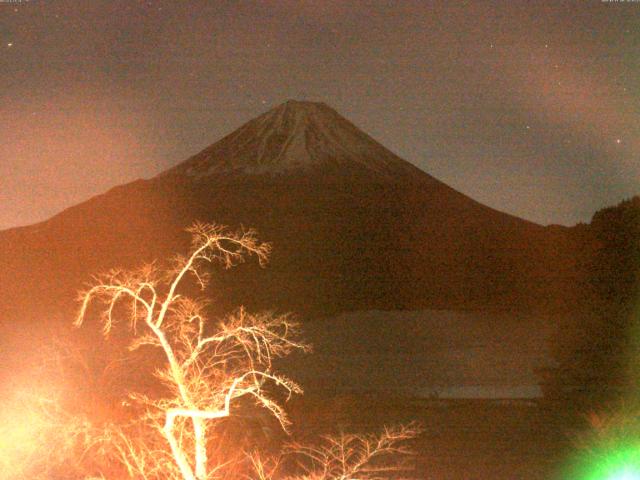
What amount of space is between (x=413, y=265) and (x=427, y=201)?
14.9 metres

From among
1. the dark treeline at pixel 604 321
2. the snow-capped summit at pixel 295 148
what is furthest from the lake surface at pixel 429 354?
the snow-capped summit at pixel 295 148

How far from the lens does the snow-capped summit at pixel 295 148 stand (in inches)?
3703

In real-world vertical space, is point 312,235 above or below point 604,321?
above

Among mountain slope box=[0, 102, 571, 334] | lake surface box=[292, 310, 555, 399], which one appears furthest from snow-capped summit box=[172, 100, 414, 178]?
lake surface box=[292, 310, 555, 399]

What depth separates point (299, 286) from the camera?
224 feet

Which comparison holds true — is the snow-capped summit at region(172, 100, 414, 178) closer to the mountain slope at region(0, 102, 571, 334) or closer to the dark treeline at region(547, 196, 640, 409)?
the mountain slope at region(0, 102, 571, 334)

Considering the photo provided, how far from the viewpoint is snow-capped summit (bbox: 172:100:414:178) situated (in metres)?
94.1

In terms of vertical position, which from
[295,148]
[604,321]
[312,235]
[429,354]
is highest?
[295,148]

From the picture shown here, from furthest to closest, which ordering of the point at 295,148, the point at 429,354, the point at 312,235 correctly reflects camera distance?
the point at 295,148, the point at 312,235, the point at 429,354

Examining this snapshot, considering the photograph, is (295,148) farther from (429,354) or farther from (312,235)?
(429,354)

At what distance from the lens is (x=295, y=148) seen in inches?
3868

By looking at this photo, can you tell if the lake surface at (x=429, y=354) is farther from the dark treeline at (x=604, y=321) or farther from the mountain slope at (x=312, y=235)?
the mountain slope at (x=312, y=235)

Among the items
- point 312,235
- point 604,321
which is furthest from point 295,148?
point 604,321

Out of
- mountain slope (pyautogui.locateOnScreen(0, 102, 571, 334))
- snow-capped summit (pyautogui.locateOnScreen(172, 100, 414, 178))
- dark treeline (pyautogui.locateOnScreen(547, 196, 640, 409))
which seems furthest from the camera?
snow-capped summit (pyautogui.locateOnScreen(172, 100, 414, 178))
